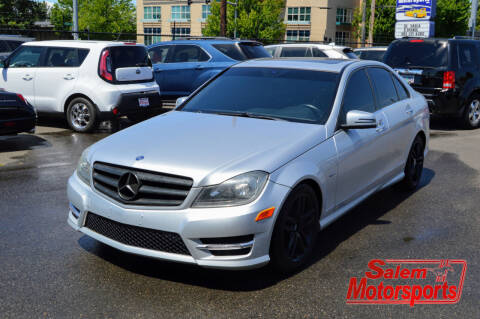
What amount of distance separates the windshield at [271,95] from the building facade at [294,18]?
2646 inches

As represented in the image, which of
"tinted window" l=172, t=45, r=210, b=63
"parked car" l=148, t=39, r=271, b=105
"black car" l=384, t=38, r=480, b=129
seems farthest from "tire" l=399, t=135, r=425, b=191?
"tinted window" l=172, t=45, r=210, b=63

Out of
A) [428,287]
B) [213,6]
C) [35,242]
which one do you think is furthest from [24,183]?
[213,6]

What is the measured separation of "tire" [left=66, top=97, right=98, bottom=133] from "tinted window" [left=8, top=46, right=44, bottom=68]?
4.03 feet

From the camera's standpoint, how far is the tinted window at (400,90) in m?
6.24

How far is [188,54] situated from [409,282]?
32.2 feet

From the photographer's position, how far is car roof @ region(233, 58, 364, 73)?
17.2 feet

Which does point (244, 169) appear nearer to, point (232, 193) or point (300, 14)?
point (232, 193)


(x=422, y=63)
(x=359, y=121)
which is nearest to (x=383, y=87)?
(x=359, y=121)

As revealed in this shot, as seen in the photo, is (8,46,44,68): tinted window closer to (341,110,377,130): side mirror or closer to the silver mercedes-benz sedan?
the silver mercedes-benz sedan

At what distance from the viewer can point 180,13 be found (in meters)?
86.0

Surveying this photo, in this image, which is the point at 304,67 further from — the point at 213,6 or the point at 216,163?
the point at 213,6

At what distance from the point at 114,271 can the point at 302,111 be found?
6.83 feet

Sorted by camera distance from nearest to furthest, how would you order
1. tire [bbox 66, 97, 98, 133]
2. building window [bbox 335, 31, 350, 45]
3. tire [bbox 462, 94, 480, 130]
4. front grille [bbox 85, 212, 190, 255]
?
front grille [bbox 85, 212, 190, 255], tire [bbox 66, 97, 98, 133], tire [bbox 462, 94, 480, 130], building window [bbox 335, 31, 350, 45]

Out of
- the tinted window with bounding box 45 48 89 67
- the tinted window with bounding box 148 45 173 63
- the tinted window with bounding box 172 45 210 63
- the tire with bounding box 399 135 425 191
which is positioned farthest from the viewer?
the tinted window with bounding box 148 45 173 63
